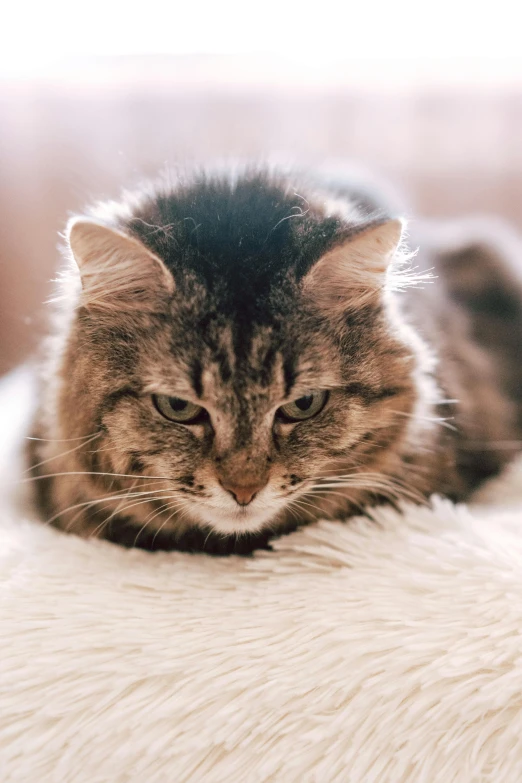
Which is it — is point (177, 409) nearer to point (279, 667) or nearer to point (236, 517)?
point (236, 517)

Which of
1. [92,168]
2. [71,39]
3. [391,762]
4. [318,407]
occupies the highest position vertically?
[71,39]

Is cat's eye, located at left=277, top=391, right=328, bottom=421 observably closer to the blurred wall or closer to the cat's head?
the cat's head

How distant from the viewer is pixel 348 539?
84cm

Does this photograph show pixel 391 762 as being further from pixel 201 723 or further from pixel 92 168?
pixel 92 168

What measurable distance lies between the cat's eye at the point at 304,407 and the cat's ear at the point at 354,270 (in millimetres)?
108

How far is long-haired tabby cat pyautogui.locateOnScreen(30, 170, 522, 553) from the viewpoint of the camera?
2.59ft

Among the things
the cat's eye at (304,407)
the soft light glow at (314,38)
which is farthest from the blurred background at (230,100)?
the cat's eye at (304,407)

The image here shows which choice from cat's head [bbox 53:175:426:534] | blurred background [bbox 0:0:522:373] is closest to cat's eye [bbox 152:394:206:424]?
cat's head [bbox 53:175:426:534]

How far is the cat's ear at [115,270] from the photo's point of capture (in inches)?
29.2

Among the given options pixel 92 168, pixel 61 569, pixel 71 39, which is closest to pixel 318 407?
pixel 61 569

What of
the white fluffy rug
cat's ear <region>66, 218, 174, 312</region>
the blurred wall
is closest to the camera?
the white fluffy rug

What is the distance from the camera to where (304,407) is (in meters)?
0.84

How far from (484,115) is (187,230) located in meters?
1.35

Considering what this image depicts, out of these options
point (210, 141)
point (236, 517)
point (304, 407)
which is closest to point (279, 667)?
point (236, 517)
